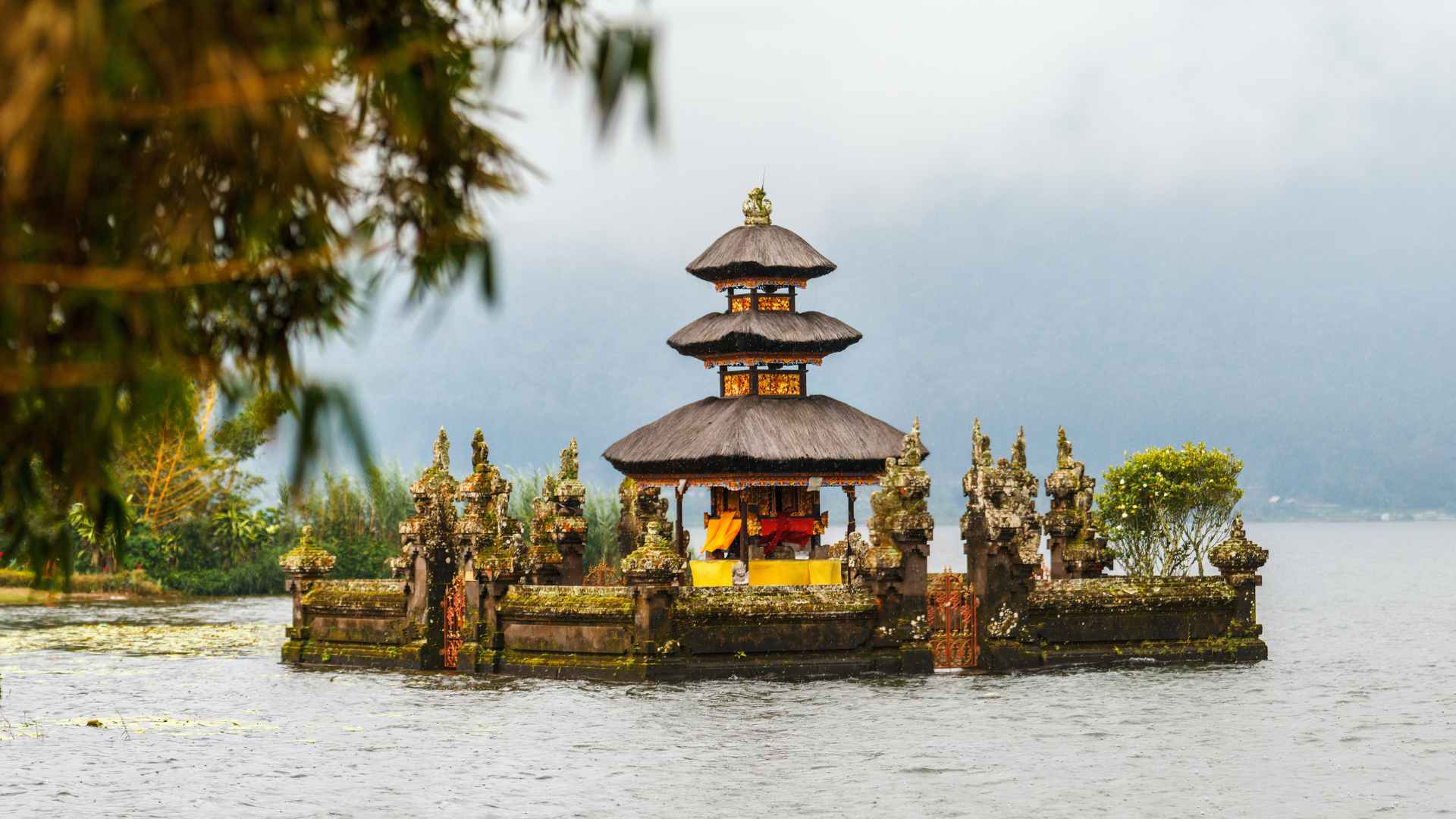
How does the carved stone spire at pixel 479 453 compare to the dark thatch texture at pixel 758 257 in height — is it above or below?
below

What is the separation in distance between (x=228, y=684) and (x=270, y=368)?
90.6 ft

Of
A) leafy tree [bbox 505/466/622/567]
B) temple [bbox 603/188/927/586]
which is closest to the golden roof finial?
temple [bbox 603/188/927/586]

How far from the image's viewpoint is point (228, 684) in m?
35.2

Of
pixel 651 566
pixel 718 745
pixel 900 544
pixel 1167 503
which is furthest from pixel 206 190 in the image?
pixel 1167 503

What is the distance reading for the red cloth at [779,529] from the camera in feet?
124

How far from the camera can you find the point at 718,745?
85.9ft

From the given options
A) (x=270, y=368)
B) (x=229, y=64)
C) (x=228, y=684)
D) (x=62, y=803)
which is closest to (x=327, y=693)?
(x=228, y=684)

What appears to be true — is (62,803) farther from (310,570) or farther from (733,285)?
(733,285)

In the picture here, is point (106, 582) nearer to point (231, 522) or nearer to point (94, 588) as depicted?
point (94, 588)

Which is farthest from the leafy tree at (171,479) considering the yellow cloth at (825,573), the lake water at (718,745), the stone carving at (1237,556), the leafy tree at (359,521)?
the stone carving at (1237,556)

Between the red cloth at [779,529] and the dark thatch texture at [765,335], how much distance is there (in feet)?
11.1

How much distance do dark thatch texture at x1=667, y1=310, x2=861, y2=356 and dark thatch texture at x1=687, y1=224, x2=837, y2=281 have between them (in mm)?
877

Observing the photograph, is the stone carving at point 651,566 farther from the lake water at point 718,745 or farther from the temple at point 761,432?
the temple at point 761,432

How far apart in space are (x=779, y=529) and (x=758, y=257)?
5.49m
